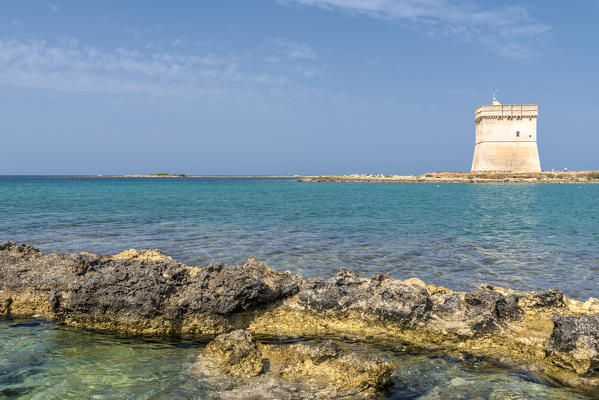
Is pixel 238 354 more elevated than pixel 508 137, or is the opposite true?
pixel 508 137

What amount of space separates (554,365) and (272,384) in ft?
9.74

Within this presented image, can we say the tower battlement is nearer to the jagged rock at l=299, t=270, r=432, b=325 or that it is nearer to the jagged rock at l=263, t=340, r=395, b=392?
the jagged rock at l=299, t=270, r=432, b=325

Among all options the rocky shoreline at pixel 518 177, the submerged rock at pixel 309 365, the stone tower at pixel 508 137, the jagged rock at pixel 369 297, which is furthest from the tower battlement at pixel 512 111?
the submerged rock at pixel 309 365

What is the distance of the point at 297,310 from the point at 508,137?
64.6m

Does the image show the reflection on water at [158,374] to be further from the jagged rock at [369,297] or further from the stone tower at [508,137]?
the stone tower at [508,137]

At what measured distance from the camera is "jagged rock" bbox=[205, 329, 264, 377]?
4.12m

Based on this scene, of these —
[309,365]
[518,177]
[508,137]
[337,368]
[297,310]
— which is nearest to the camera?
[337,368]

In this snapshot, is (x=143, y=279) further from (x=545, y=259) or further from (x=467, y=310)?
(x=545, y=259)

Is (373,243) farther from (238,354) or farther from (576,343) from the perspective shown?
(238,354)

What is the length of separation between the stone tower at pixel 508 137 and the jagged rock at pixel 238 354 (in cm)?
6500

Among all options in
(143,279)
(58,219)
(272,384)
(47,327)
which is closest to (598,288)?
(272,384)

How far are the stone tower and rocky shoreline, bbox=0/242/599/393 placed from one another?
2446 inches

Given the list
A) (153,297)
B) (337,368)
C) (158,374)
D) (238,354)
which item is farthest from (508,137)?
(158,374)

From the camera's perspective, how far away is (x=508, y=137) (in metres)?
61.3
